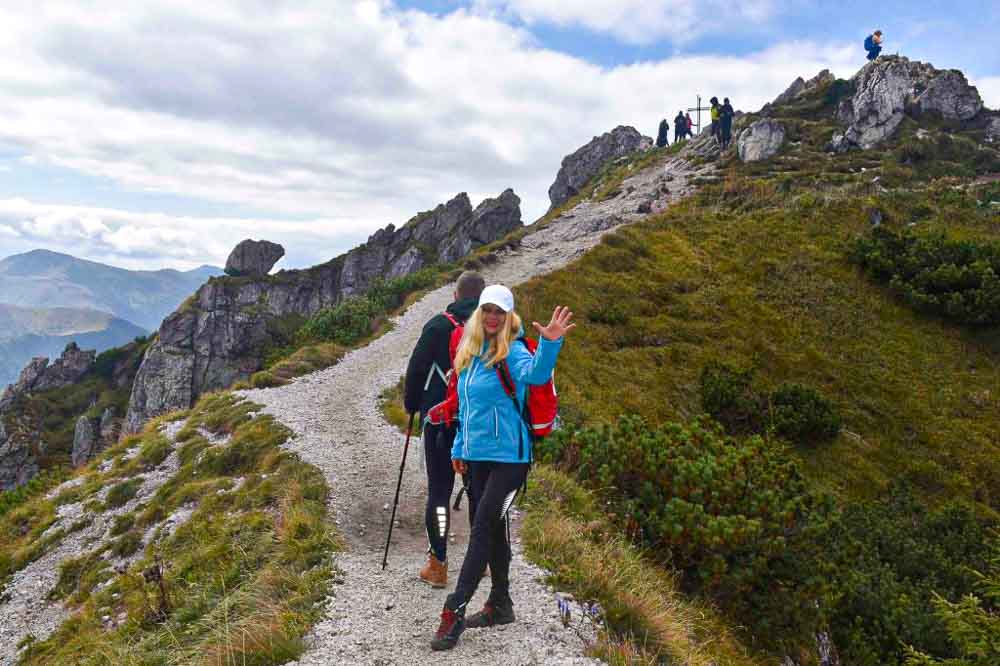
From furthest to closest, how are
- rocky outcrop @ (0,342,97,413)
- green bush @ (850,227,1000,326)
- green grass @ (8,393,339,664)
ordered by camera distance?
rocky outcrop @ (0,342,97,413), green bush @ (850,227,1000,326), green grass @ (8,393,339,664)

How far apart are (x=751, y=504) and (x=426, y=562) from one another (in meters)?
4.10

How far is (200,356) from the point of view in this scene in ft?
215

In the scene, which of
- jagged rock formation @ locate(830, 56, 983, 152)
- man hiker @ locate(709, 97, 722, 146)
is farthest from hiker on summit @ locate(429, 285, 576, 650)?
man hiker @ locate(709, 97, 722, 146)

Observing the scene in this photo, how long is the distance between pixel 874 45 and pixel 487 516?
5219 cm

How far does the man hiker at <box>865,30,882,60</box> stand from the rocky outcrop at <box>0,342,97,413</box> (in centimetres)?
9521

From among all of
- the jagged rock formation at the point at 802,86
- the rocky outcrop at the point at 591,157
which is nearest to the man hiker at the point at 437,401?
the jagged rock formation at the point at 802,86

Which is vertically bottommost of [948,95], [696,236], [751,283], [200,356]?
[200,356]

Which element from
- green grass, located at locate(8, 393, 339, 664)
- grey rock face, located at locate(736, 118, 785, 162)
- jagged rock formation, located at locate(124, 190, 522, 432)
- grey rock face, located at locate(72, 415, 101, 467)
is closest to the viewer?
green grass, located at locate(8, 393, 339, 664)

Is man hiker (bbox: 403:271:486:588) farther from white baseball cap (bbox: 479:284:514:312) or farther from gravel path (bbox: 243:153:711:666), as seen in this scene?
white baseball cap (bbox: 479:284:514:312)

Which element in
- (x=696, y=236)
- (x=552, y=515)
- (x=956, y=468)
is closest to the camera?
(x=552, y=515)

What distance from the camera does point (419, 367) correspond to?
5.81 meters

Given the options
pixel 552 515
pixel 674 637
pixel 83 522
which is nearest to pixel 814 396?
pixel 552 515

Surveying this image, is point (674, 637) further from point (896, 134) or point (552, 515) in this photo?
point (896, 134)

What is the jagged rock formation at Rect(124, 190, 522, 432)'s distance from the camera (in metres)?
61.4
